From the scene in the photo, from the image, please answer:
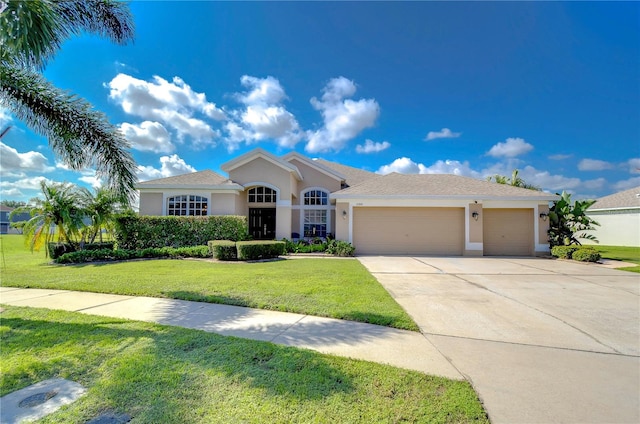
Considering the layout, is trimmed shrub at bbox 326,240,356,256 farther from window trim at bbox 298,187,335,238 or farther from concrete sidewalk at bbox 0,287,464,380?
concrete sidewalk at bbox 0,287,464,380

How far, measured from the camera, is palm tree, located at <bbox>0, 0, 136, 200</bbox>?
178 inches

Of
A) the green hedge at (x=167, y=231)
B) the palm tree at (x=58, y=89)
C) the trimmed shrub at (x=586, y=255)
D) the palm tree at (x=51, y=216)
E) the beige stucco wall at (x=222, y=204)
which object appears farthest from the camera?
the beige stucco wall at (x=222, y=204)

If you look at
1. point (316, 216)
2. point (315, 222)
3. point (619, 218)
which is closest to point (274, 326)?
point (315, 222)

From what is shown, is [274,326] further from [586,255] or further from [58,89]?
[586,255]

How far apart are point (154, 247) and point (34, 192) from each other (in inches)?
209

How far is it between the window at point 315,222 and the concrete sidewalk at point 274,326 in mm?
12812

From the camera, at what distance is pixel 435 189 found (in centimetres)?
1692

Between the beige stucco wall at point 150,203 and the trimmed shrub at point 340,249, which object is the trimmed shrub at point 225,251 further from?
the beige stucco wall at point 150,203

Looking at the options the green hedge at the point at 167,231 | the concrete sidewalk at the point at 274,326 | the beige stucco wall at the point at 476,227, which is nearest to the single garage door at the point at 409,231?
the beige stucco wall at the point at 476,227

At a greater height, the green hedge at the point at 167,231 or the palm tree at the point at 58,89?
the palm tree at the point at 58,89

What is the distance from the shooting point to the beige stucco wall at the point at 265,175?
17469 mm

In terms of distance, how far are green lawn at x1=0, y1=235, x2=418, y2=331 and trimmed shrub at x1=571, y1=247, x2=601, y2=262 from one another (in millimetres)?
11192

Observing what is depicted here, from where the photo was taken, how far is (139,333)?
13.8 ft

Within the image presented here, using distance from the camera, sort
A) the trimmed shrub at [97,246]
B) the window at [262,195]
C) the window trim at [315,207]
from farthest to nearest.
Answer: the window trim at [315,207]
the window at [262,195]
the trimmed shrub at [97,246]
